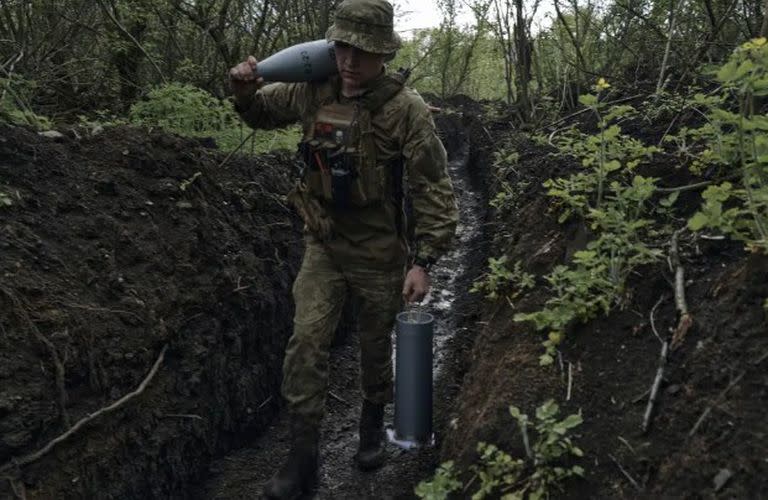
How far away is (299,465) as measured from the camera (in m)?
3.37

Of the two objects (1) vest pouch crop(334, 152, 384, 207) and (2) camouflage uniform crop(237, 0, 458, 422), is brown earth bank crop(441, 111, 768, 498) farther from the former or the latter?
(1) vest pouch crop(334, 152, 384, 207)

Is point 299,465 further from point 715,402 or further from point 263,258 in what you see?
point 715,402

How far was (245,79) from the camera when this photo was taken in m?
3.29

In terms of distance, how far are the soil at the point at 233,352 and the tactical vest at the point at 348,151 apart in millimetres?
1051

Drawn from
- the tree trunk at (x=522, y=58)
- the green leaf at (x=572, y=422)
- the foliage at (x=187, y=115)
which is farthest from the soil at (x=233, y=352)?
the tree trunk at (x=522, y=58)

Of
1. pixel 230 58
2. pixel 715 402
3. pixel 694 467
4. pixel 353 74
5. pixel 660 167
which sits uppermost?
pixel 230 58

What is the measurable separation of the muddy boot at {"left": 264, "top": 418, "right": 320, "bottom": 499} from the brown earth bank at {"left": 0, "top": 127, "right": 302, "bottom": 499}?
0.52 meters

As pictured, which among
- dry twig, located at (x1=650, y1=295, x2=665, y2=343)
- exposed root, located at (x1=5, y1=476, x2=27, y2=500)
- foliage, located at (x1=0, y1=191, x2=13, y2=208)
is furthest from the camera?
foliage, located at (x1=0, y1=191, x2=13, y2=208)

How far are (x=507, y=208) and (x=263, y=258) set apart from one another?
2.79 m

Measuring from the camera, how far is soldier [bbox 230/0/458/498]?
3244 millimetres

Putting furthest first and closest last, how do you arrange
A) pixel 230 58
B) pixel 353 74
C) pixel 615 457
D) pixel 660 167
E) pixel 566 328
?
pixel 230 58 → pixel 660 167 → pixel 353 74 → pixel 566 328 → pixel 615 457

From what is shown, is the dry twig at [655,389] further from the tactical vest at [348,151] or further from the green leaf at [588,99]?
the tactical vest at [348,151]

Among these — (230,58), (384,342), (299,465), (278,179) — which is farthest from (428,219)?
(230,58)

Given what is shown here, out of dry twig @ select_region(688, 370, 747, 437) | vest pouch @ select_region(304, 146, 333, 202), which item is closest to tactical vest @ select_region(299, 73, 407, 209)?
vest pouch @ select_region(304, 146, 333, 202)
